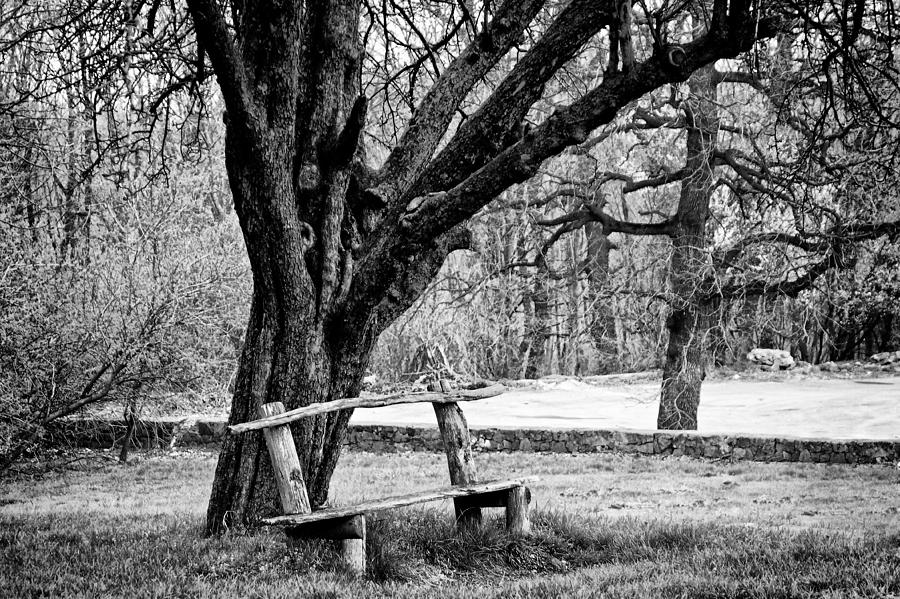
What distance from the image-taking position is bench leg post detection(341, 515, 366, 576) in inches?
209

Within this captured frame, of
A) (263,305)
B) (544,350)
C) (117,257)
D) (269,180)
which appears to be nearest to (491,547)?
(263,305)

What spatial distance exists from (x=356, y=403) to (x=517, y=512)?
1.47 m

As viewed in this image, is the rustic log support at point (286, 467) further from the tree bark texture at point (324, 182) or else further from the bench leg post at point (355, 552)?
the tree bark texture at point (324, 182)

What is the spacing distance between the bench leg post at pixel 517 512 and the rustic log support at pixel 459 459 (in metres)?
0.23

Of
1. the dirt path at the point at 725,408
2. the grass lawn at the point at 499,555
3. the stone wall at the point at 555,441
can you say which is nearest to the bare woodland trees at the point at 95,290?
the stone wall at the point at 555,441

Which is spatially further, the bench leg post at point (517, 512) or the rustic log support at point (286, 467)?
the bench leg post at point (517, 512)

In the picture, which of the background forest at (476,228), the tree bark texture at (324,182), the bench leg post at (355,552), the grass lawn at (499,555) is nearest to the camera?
the grass lawn at (499,555)

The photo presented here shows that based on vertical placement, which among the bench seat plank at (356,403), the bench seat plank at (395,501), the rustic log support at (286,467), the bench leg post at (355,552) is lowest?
the bench leg post at (355,552)

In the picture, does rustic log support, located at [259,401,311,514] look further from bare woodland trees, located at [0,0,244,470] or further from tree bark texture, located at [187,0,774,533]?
bare woodland trees, located at [0,0,244,470]

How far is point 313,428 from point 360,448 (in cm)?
967

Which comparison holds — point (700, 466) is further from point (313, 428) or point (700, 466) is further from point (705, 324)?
point (313, 428)

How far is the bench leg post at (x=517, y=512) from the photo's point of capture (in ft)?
20.4

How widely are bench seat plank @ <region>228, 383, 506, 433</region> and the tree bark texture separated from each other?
37 centimetres

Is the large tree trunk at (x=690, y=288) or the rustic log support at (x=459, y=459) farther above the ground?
the large tree trunk at (x=690, y=288)
